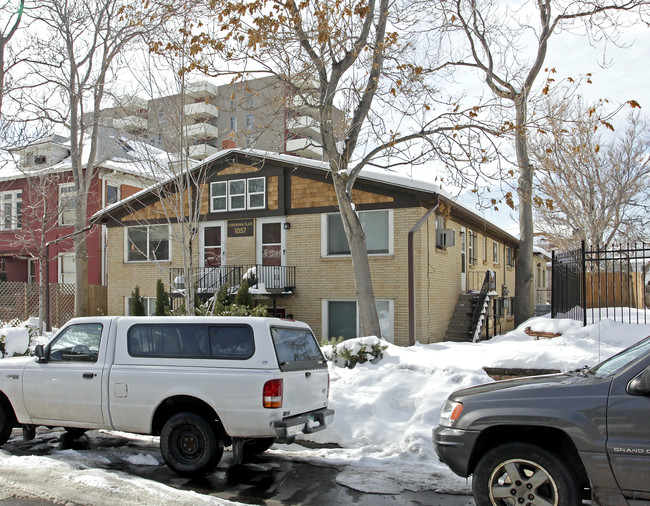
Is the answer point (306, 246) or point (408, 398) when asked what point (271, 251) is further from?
point (408, 398)

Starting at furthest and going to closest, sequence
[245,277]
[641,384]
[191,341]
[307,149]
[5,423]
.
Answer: [245,277], [307,149], [5,423], [191,341], [641,384]

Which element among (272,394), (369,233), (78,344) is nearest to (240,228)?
(369,233)

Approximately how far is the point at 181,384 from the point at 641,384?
4.42 metres

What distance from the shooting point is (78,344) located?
7.16 meters

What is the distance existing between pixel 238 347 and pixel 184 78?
26.5 feet

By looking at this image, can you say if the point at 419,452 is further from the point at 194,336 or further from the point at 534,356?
the point at 534,356

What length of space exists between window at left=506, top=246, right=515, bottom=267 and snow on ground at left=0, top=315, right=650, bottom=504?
17369mm

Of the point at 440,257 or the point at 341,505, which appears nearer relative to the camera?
the point at 341,505

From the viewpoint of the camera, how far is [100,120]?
2186 cm

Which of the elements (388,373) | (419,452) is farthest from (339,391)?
(419,452)

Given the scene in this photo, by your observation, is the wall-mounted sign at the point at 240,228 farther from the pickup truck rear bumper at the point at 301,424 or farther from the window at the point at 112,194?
the pickup truck rear bumper at the point at 301,424

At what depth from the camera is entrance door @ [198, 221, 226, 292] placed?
1906cm

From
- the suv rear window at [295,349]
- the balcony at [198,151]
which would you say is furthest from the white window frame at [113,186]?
the suv rear window at [295,349]

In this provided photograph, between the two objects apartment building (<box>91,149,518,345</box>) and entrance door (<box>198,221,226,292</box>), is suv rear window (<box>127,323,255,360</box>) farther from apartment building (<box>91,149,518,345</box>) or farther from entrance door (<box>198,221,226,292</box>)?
entrance door (<box>198,221,226,292</box>)
